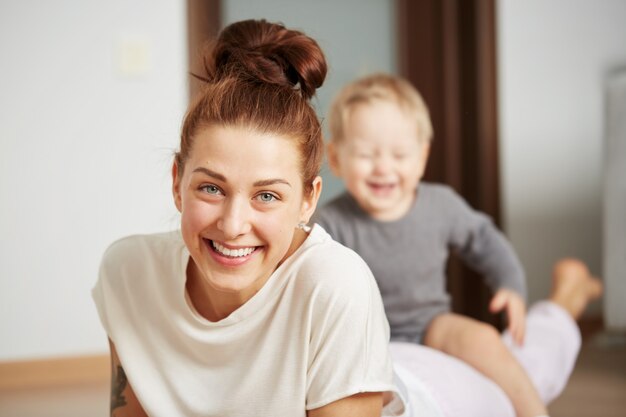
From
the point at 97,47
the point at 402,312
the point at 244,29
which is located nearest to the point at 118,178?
the point at 97,47

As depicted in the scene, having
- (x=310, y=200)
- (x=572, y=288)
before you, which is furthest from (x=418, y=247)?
(x=310, y=200)

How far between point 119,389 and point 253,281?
1.01ft

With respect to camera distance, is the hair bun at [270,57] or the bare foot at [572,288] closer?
the hair bun at [270,57]

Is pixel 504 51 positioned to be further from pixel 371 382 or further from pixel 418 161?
pixel 371 382

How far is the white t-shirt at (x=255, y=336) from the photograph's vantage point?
1.04 metres

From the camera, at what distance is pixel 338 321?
103cm

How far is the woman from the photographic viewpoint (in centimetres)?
101

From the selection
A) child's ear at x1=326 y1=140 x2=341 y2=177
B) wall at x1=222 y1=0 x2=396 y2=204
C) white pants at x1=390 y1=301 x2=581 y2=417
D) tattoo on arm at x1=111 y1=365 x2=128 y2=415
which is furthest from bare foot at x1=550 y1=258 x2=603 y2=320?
tattoo on arm at x1=111 y1=365 x2=128 y2=415

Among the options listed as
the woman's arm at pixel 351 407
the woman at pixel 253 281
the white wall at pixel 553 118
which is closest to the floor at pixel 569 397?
the white wall at pixel 553 118

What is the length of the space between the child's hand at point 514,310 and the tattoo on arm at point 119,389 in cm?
80

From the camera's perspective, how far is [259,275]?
3.47 ft

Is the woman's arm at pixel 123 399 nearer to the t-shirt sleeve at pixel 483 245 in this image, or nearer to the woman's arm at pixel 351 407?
the woman's arm at pixel 351 407

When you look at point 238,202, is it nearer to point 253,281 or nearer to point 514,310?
point 253,281

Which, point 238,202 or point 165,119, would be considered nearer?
point 238,202
